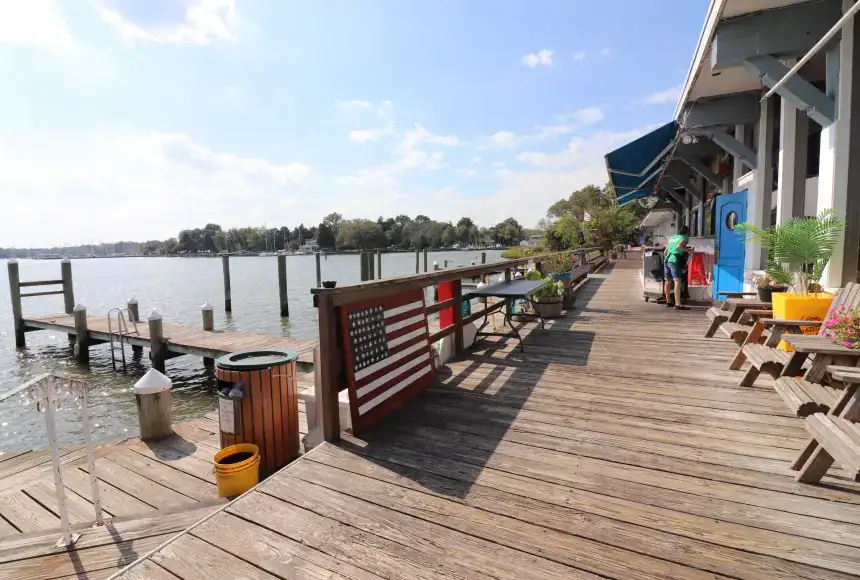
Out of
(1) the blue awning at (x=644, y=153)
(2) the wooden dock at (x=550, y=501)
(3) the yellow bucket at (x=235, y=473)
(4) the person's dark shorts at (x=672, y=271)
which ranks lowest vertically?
(3) the yellow bucket at (x=235, y=473)

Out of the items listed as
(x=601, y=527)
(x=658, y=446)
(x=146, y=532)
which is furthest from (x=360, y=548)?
(x=658, y=446)

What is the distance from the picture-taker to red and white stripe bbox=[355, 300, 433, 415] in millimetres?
3150

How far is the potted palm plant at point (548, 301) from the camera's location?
738cm

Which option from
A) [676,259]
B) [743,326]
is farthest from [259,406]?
[676,259]

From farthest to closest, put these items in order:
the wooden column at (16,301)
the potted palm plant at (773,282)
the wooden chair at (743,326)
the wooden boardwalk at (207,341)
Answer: the wooden column at (16,301)
the wooden boardwalk at (207,341)
the potted palm plant at (773,282)
the wooden chair at (743,326)

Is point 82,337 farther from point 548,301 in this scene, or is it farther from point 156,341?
point 548,301

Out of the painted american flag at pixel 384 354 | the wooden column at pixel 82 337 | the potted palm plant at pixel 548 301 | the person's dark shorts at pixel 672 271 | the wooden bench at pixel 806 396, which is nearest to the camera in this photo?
the wooden bench at pixel 806 396

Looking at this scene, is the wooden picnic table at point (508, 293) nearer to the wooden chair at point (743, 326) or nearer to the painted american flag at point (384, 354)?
the painted american flag at point (384, 354)

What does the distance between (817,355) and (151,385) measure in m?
5.39

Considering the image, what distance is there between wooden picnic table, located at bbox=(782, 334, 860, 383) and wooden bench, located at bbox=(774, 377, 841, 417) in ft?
0.32

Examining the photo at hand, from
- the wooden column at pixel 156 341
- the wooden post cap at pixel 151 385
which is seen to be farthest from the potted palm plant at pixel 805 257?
the wooden column at pixel 156 341

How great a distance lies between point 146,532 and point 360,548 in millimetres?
1460

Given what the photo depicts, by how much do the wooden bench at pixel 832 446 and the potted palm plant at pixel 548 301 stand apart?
5.10m

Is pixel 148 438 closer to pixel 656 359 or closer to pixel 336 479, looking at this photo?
pixel 336 479
